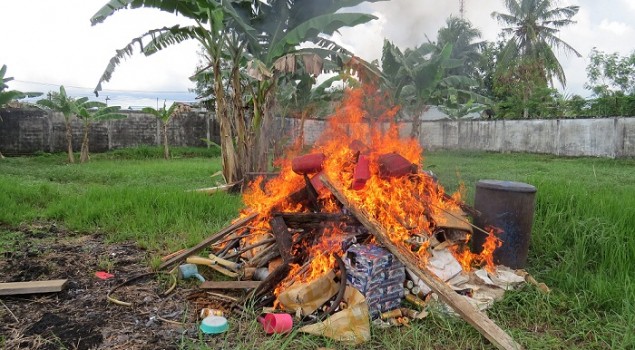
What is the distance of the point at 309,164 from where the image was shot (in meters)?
4.44

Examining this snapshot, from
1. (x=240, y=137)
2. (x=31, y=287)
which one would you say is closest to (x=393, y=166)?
(x=31, y=287)

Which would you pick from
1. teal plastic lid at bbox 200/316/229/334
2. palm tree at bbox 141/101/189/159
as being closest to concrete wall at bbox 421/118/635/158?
palm tree at bbox 141/101/189/159

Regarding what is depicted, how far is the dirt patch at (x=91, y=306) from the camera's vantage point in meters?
3.12

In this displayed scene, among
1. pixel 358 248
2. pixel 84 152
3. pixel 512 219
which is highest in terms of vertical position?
pixel 84 152

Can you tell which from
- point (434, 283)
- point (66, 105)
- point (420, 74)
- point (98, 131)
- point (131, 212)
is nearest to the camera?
point (434, 283)

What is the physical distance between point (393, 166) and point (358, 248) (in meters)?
0.95

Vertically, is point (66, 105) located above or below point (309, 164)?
above

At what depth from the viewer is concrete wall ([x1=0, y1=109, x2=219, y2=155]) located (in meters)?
17.5

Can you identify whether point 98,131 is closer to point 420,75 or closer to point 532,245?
point 420,75

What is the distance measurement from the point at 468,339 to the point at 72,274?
151 inches

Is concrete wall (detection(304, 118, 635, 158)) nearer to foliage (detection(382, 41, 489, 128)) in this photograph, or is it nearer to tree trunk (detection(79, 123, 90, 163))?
foliage (detection(382, 41, 489, 128))

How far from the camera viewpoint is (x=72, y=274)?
14.5 feet

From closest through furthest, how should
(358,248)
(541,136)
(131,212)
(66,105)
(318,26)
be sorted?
1. (358,248)
2. (131,212)
3. (318,26)
4. (66,105)
5. (541,136)

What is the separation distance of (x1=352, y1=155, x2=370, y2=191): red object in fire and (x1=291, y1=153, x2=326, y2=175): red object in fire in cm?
39
